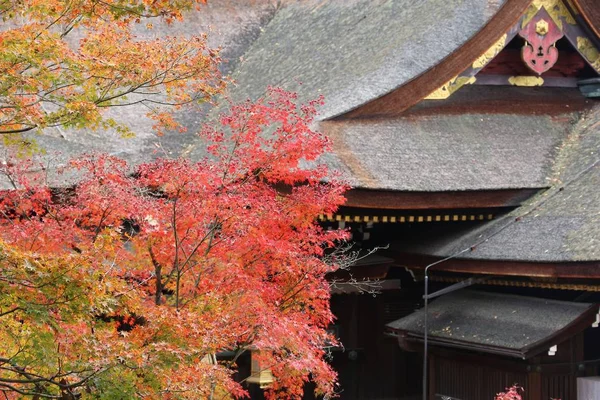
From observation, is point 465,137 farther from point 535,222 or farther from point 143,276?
point 143,276

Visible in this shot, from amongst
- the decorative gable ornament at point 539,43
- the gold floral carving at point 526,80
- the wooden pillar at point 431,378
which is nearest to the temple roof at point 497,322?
the wooden pillar at point 431,378

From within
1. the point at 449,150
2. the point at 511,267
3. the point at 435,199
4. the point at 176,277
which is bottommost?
the point at 176,277

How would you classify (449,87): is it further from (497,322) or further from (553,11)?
(497,322)

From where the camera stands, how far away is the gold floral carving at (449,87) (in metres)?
12.8

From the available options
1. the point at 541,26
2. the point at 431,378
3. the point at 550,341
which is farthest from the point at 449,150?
the point at 550,341

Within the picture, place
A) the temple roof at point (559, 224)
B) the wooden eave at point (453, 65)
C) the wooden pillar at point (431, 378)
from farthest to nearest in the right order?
the wooden eave at point (453, 65) → the wooden pillar at point (431, 378) → the temple roof at point (559, 224)

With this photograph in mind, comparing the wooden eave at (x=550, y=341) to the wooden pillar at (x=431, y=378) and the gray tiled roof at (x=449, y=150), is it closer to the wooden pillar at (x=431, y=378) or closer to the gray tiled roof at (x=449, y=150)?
the wooden pillar at (x=431, y=378)

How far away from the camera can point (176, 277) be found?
8758 millimetres

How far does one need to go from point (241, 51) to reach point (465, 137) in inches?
332

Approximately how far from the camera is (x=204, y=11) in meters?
20.8

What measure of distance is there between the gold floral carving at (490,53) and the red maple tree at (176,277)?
2900 millimetres

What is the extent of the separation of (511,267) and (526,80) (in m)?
3.66

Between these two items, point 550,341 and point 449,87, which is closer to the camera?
point 550,341

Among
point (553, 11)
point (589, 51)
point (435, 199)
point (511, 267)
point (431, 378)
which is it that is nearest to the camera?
point (511, 267)
